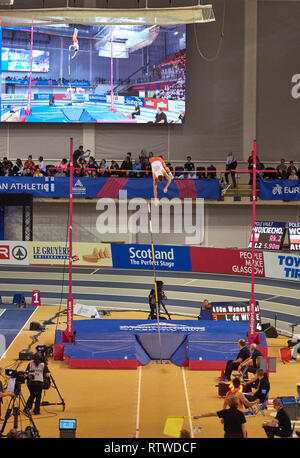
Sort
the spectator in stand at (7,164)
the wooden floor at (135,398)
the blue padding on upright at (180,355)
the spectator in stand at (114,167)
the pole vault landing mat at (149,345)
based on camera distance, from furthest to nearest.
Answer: the spectator in stand at (114,167) < the spectator in stand at (7,164) < the blue padding on upright at (180,355) < the pole vault landing mat at (149,345) < the wooden floor at (135,398)

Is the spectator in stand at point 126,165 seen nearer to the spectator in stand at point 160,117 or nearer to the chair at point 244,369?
the spectator in stand at point 160,117

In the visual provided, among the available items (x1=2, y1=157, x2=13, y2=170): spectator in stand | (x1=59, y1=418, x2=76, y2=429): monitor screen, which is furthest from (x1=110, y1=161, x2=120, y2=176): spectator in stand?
(x1=59, y1=418, x2=76, y2=429): monitor screen

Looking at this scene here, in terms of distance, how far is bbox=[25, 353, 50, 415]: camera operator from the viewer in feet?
44.0

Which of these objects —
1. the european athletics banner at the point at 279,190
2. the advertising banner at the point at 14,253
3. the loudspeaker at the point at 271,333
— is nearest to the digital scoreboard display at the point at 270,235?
the european athletics banner at the point at 279,190

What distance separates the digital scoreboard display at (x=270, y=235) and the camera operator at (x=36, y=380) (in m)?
15.4

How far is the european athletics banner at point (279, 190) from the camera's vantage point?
98.0ft

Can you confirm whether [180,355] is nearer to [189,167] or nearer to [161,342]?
[161,342]

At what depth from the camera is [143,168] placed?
101ft

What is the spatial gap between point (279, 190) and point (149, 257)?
638 centimetres

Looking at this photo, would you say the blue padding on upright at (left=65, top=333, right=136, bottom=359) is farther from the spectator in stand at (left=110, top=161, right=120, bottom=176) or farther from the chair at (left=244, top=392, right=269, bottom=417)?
the spectator in stand at (left=110, top=161, right=120, bottom=176)

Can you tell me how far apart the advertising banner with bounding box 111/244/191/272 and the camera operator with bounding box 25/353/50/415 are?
14841 mm

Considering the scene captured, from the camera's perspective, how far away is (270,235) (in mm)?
27750
